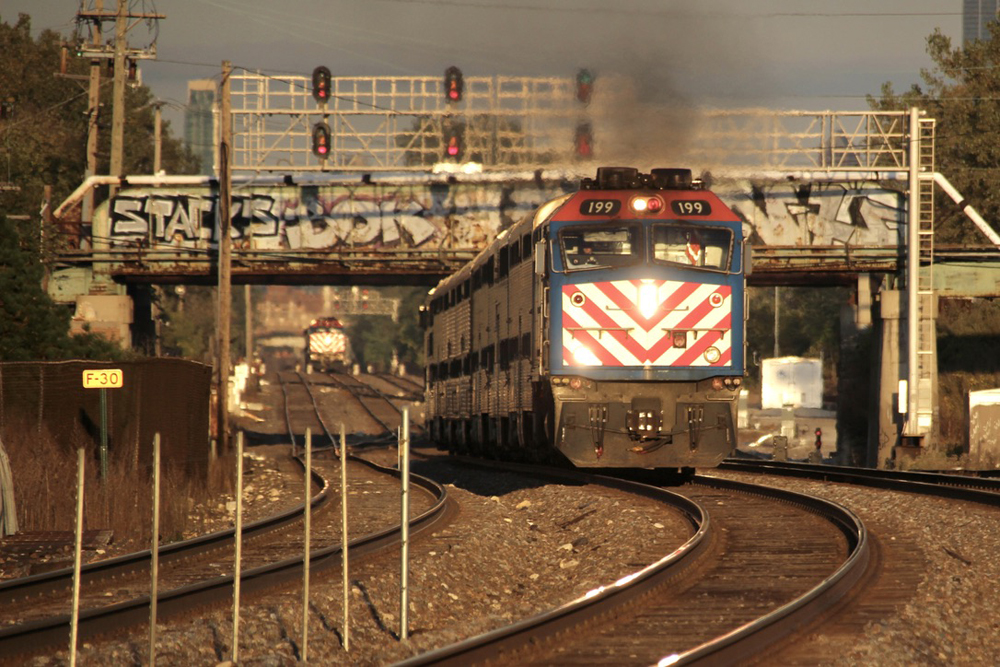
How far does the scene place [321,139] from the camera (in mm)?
38188

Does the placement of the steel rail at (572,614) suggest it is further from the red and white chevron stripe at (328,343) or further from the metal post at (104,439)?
the red and white chevron stripe at (328,343)

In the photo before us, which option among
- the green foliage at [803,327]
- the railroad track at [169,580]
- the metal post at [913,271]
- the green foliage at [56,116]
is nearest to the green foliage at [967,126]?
the green foliage at [803,327]

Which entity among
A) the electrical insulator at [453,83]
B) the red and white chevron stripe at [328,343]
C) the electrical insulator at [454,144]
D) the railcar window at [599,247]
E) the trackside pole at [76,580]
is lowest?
the trackside pole at [76,580]

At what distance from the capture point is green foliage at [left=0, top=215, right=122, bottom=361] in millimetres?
29469

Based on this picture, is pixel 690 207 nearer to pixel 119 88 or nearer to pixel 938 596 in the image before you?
pixel 938 596

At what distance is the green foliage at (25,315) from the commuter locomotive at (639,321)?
14.5 meters

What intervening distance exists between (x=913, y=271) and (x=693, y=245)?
1680 cm

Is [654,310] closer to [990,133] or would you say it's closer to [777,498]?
[777,498]

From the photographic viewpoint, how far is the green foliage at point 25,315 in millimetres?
29469

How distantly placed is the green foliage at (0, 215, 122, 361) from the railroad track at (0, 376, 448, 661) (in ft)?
40.3

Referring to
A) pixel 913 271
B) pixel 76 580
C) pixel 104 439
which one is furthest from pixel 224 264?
pixel 76 580

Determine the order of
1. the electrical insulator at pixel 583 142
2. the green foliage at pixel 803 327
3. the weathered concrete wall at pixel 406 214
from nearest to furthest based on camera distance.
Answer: the electrical insulator at pixel 583 142
the weathered concrete wall at pixel 406 214
the green foliage at pixel 803 327

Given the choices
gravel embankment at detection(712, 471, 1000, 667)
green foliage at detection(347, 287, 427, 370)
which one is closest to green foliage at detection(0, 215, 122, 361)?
gravel embankment at detection(712, 471, 1000, 667)

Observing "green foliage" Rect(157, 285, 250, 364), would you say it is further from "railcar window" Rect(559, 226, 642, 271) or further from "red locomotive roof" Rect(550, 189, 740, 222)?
"railcar window" Rect(559, 226, 642, 271)
